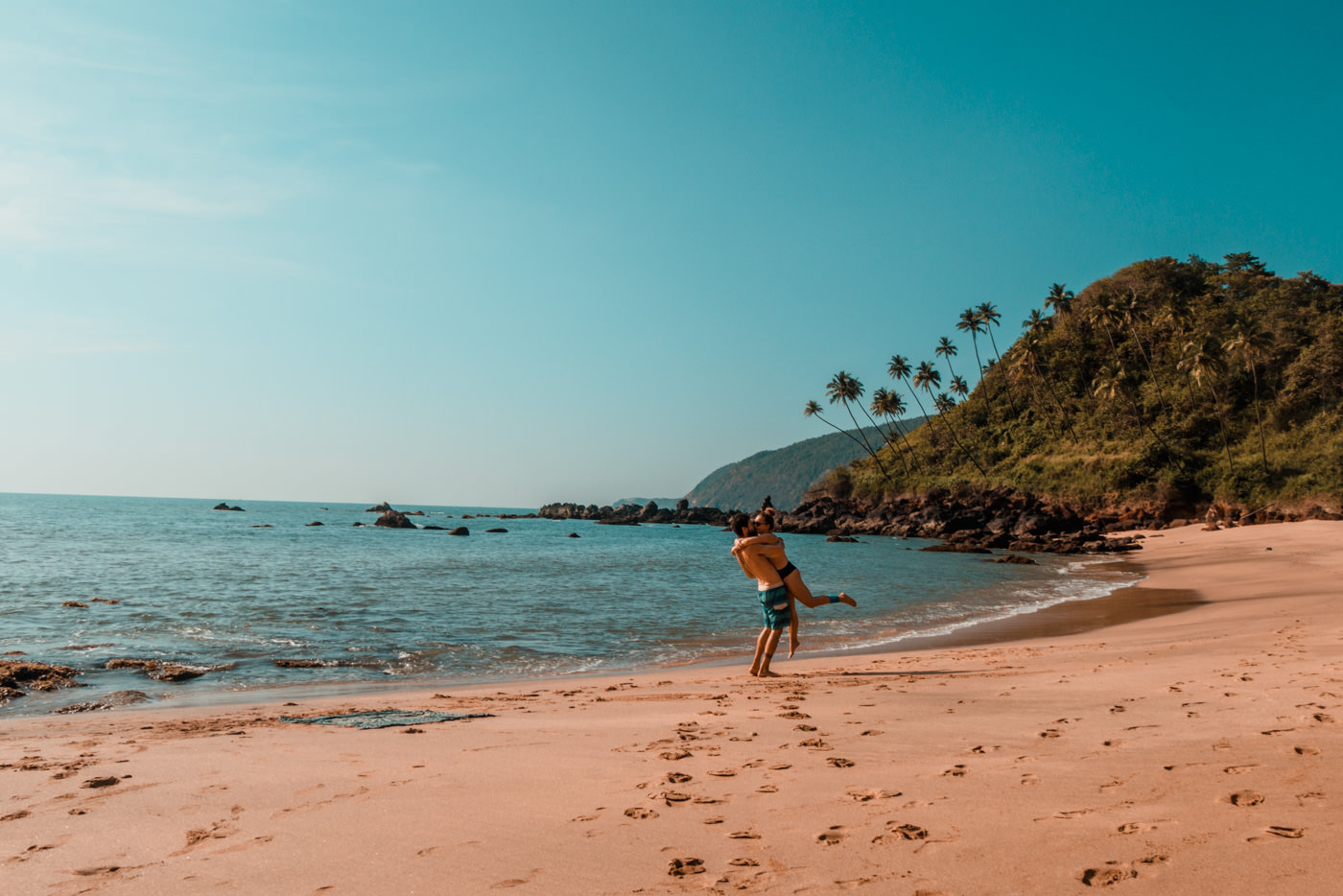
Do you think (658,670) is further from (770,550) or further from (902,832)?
(902,832)

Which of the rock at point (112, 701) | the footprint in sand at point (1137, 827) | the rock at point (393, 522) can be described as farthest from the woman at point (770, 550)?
the rock at point (393, 522)

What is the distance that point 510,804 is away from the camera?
4.15 m

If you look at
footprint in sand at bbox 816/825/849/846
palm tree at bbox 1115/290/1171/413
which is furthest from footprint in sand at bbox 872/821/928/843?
palm tree at bbox 1115/290/1171/413

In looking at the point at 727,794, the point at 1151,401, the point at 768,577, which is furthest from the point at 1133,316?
the point at 727,794

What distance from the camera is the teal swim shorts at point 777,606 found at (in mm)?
9633

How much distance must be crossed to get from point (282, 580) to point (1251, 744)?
25.6 metres

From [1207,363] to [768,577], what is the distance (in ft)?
199

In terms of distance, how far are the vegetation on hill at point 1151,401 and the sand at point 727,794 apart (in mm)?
52473

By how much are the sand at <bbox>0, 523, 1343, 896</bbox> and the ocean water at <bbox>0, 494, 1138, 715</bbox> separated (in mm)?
3500

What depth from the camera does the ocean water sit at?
37.4 ft

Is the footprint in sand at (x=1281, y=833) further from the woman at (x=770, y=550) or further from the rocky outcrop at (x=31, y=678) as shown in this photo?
the rocky outcrop at (x=31, y=678)

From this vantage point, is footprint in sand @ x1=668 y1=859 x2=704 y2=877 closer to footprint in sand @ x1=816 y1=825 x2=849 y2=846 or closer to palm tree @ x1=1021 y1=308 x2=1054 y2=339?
→ footprint in sand @ x1=816 y1=825 x2=849 y2=846

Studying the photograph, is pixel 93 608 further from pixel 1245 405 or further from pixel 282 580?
pixel 1245 405

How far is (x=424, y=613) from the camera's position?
1734cm
